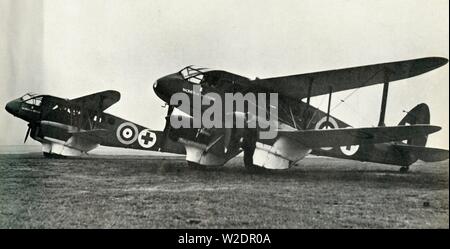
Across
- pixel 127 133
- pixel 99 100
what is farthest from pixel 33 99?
pixel 127 133

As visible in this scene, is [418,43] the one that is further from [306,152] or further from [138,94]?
[138,94]

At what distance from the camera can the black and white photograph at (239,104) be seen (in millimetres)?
5031

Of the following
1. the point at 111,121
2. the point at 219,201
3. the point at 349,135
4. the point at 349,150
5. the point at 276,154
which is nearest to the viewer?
the point at 219,201

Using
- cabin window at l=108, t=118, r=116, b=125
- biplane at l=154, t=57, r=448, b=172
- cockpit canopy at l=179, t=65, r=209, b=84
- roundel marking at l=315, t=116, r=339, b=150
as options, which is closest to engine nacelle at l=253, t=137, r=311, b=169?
biplane at l=154, t=57, r=448, b=172

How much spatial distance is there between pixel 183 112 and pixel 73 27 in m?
2.62

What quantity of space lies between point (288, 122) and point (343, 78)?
1398 mm

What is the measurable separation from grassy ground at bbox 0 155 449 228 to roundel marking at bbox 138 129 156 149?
3.71m

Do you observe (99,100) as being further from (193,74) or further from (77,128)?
(193,74)

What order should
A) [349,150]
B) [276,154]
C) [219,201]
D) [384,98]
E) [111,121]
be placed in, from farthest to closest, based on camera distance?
[111,121] → [349,150] → [276,154] → [384,98] → [219,201]

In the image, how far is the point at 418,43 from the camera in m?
6.08

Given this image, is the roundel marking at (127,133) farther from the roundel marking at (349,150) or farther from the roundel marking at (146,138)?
the roundel marking at (349,150)

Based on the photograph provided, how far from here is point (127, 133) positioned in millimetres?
11117

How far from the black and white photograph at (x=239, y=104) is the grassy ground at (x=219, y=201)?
25 millimetres
